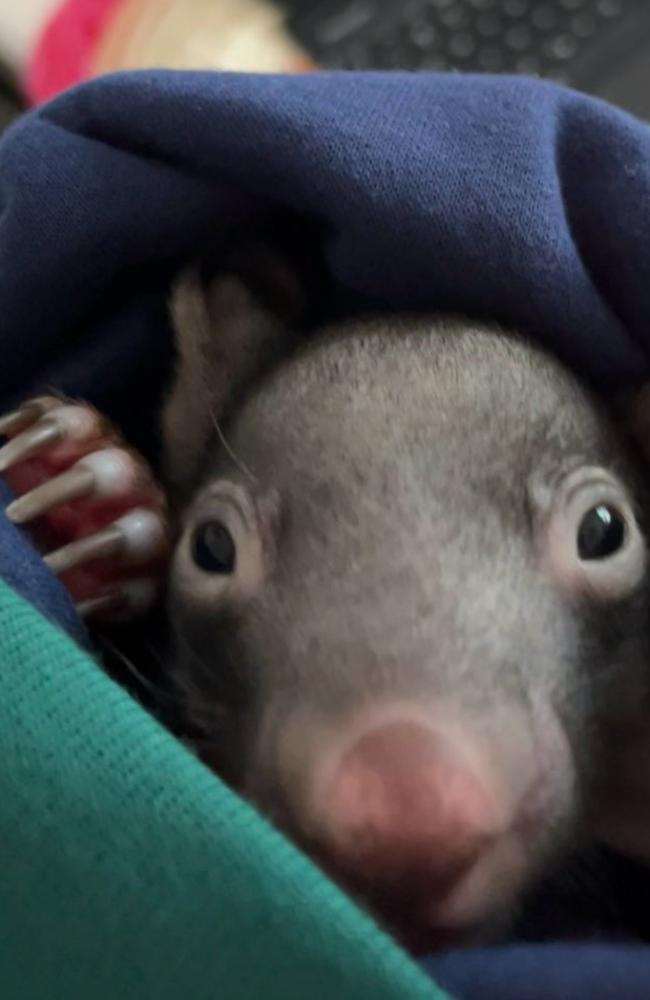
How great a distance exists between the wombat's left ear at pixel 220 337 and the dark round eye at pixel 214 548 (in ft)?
0.37

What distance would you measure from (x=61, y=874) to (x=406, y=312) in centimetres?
53

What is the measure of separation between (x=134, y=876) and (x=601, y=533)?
0.43m

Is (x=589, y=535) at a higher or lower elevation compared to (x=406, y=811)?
lower

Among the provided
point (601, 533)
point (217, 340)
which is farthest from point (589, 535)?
point (217, 340)

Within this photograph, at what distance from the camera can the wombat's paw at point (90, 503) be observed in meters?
1.01

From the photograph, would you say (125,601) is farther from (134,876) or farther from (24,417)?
(134,876)

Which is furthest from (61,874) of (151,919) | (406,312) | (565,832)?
(406,312)

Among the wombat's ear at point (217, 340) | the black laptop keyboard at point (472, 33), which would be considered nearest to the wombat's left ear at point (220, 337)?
the wombat's ear at point (217, 340)

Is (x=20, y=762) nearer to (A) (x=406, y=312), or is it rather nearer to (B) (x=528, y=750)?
(B) (x=528, y=750)

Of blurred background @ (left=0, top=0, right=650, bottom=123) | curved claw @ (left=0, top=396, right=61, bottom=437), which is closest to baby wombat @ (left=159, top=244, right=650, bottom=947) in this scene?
curved claw @ (left=0, top=396, right=61, bottom=437)

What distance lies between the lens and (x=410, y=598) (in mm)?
844

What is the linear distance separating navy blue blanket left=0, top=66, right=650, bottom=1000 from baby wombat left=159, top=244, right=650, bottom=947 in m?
0.04

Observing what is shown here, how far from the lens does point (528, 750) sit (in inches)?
31.9

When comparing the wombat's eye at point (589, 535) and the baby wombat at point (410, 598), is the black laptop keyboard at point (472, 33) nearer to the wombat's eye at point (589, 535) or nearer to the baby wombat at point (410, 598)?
the baby wombat at point (410, 598)
